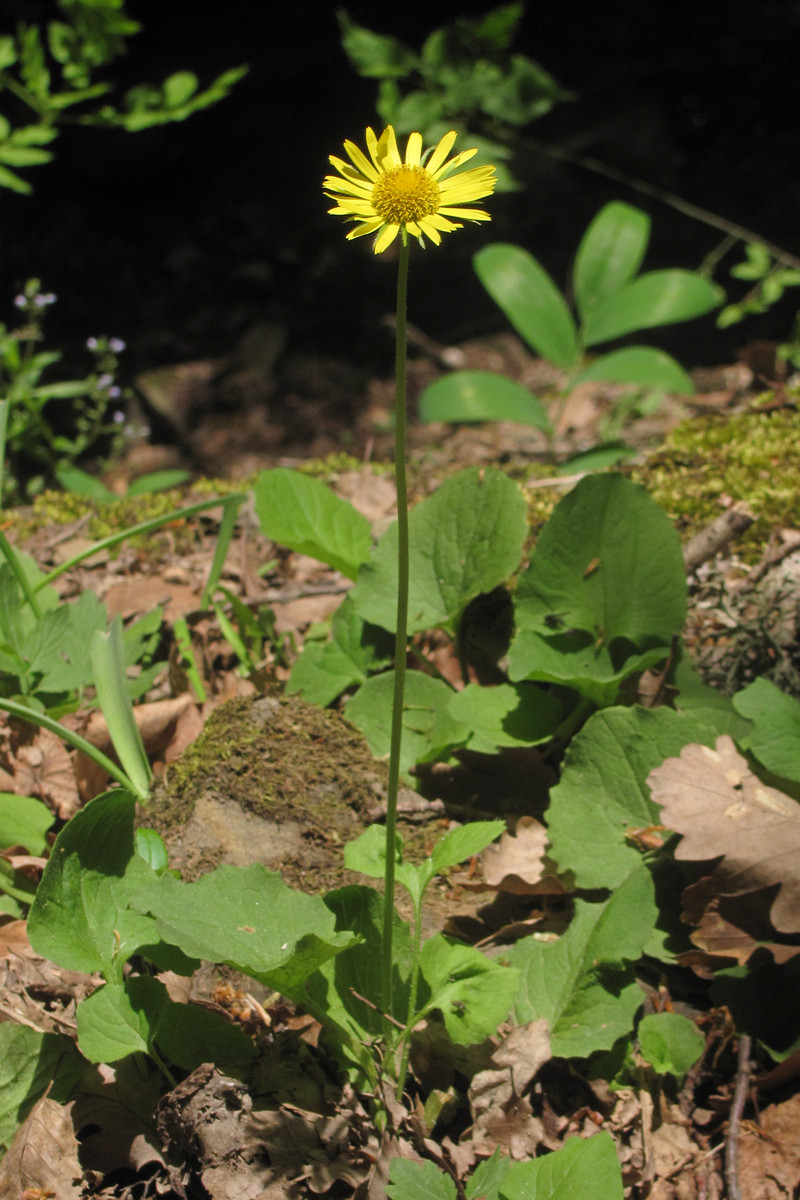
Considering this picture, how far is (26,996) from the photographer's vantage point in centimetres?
155

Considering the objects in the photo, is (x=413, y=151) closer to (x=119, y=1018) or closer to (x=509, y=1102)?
(x=119, y=1018)

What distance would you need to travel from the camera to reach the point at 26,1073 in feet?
4.53

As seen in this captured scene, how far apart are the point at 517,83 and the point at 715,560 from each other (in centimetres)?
346

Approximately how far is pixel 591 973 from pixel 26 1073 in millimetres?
981

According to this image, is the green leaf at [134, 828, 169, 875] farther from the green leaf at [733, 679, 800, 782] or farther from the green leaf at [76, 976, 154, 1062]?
the green leaf at [733, 679, 800, 782]

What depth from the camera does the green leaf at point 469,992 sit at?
53.0 inches

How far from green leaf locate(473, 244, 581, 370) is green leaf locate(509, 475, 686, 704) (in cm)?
145

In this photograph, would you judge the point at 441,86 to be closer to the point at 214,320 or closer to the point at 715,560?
the point at 214,320

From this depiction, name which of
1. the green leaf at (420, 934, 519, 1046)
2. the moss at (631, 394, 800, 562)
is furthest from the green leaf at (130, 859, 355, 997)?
the moss at (631, 394, 800, 562)

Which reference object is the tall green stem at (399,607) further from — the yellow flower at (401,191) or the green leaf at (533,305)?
the green leaf at (533,305)

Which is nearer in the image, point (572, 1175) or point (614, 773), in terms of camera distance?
point (572, 1175)

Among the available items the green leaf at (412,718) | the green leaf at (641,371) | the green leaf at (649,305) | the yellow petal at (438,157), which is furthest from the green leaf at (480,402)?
the yellow petal at (438,157)

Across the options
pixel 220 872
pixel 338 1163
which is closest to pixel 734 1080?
pixel 338 1163

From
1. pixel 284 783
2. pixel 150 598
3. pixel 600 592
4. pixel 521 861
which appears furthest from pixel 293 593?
pixel 521 861
